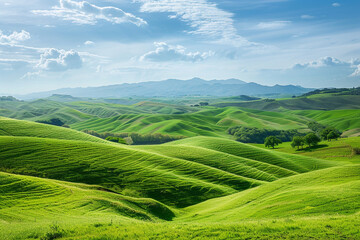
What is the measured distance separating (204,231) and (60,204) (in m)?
27.5

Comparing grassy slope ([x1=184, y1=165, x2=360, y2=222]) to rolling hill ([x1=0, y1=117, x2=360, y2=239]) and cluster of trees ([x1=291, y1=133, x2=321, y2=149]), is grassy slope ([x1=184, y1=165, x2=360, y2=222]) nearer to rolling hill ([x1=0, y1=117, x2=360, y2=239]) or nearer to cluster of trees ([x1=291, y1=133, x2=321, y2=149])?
rolling hill ([x1=0, y1=117, x2=360, y2=239])

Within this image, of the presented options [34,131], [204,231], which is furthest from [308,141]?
[34,131]

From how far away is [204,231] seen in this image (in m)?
24.2

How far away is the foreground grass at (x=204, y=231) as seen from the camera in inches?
860

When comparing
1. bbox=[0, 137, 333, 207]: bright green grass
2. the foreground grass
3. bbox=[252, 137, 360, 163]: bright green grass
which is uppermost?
the foreground grass

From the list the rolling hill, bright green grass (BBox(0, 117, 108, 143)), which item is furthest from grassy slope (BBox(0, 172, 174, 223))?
bright green grass (BBox(0, 117, 108, 143))

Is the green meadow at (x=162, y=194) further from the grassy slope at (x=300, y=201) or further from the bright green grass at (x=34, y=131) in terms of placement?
the bright green grass at (x=34, y=131)

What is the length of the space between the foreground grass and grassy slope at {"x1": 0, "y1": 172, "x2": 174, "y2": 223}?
21.8 ft

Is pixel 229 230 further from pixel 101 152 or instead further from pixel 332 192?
pixel 101 152

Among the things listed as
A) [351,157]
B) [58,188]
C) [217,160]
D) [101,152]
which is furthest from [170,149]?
[351,157]

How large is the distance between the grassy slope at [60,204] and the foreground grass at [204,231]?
21.8 ft

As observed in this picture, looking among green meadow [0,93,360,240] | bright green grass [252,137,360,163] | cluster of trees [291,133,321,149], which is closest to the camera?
green meadow [0,93,360,240]

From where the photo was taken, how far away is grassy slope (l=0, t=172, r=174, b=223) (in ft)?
116

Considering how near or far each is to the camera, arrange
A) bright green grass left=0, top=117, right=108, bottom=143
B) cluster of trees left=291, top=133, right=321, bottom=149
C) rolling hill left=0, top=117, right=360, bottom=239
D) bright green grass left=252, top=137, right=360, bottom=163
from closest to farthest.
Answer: rolling hill left=0, top=117, right=360, bottom=239, bright green grass left=0, top=117, right=108, bottom=143, bright green grass left=252, top=137, right=360, bottom=163, cluster of trees left=291, top=133, right=321, bottom=149
